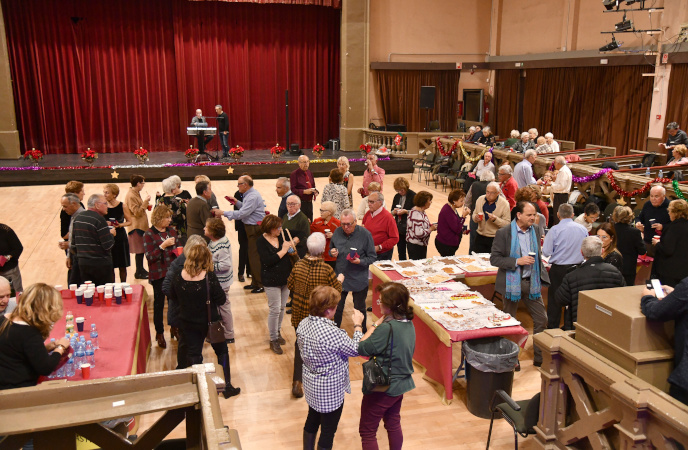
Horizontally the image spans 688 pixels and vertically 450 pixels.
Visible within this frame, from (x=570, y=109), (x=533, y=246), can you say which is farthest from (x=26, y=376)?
(x=570, y=109)

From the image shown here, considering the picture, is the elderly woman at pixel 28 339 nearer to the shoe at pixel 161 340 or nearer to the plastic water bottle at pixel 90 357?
the plastic water bottle at pixel 90 357

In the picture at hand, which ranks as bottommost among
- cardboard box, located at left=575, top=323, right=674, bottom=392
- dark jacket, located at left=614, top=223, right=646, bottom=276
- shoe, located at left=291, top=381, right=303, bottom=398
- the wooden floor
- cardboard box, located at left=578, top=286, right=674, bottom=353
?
the wooden floor

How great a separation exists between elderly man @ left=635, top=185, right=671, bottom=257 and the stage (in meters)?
9.26

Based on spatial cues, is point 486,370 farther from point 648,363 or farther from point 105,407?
point 105,407

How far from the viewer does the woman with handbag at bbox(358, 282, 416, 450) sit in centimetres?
330

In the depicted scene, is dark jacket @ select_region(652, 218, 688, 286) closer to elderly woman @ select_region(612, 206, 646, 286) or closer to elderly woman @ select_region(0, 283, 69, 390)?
elderly woman @ select_region(612, 206, 646, 286)

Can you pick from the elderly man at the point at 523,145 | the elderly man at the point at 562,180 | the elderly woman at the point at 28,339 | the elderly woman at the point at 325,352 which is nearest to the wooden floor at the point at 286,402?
the elderly woman at the point at 325,352

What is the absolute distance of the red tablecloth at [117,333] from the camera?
3.80 metres

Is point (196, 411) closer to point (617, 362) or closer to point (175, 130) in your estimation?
point (617, 362)

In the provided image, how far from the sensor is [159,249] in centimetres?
528

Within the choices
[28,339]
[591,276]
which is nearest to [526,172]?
[591,276]

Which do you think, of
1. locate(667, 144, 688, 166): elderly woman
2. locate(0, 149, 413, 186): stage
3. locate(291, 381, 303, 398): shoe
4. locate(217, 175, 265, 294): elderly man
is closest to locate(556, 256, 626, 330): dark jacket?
locate(291, 381, 303, 398): shoe

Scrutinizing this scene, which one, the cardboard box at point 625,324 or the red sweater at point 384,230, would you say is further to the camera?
the red sweater at point 384,230

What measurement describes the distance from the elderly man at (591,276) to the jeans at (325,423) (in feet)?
6.74
